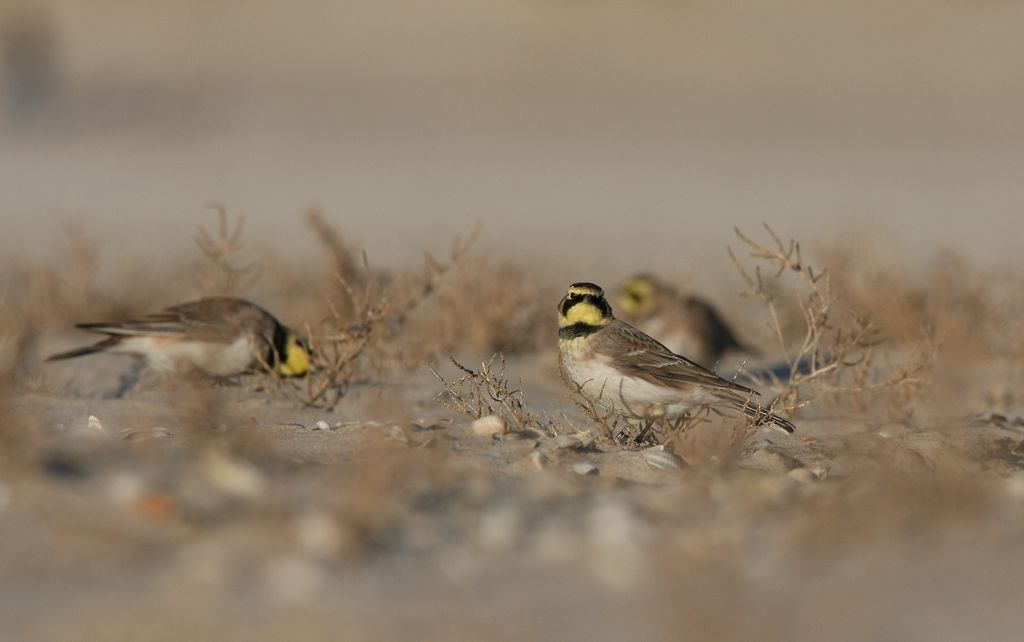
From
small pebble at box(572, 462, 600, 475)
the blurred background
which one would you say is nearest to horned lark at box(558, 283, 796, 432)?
small pebble at box(572, 462, 600, 475)

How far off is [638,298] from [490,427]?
3466 millimetres

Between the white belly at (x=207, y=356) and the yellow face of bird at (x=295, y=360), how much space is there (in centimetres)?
18

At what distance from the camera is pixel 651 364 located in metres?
5.99

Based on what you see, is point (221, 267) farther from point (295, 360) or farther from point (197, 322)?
point (295, 360)

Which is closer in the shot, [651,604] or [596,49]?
[651,604]

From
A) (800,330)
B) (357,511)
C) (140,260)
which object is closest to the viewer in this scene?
(357,511)

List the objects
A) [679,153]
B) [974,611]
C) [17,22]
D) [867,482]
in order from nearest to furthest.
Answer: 1. [974,611]
2. [867,482]
3. [679,153]
4. [17,22]

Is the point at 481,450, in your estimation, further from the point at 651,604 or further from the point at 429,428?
the point at 651,604

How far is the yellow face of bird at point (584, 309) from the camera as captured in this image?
6.13m

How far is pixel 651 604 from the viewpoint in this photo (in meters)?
3.55

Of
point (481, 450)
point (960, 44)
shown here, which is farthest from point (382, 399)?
point (960, 44)

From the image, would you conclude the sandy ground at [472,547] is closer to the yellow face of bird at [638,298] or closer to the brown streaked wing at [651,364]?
the brown streaked wing at [651,364]

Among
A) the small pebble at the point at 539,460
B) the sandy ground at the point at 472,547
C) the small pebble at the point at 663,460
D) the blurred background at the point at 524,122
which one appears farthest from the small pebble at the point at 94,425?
the blurred background at the point at 524,122

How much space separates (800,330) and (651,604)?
21.2 feet
